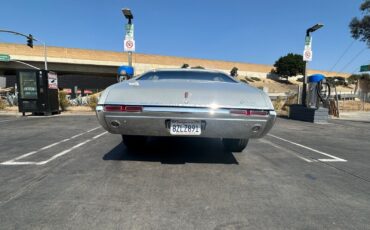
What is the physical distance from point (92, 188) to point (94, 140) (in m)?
3.23

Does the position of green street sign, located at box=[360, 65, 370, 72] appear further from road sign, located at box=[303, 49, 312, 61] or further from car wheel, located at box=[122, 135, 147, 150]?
car wheel, located at box=[122, 135, 147, 150]

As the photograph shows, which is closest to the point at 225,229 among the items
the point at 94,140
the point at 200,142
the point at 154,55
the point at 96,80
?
the point at 200,142

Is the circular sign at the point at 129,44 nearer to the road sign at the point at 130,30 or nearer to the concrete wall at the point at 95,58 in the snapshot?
the road sign at the point at 130,30

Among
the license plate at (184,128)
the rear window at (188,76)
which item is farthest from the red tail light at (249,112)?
the rear window at (188,76)

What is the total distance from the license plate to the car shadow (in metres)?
0.79

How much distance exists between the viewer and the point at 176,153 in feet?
15.7

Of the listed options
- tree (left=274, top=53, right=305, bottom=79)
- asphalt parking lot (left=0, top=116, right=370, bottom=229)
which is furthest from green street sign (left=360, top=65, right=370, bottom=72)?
tree (left=274, top=53, right=305, bottom=79)

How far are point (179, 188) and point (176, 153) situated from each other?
1685 mm

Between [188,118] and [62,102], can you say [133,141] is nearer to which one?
[188,118]

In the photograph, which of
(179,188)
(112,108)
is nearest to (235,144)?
(179,188)

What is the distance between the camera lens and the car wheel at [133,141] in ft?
15.4

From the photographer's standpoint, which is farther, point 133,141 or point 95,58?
point 95,58

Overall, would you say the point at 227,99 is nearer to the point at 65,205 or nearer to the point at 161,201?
the point at 161,201

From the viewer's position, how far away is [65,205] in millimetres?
2629
